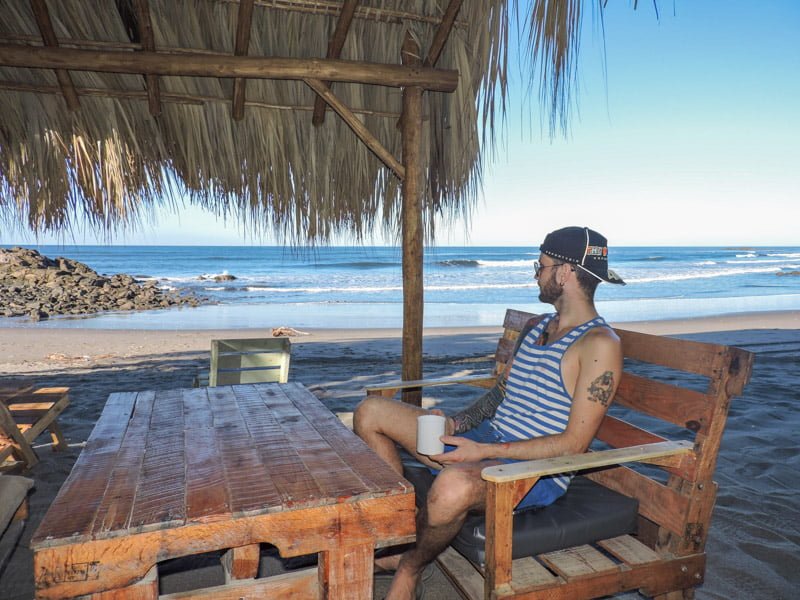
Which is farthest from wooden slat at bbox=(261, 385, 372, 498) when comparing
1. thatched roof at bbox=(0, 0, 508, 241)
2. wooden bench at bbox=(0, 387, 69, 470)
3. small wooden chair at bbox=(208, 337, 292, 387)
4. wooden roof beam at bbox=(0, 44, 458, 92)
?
thatched roof at bbox=(0, 0, 508, 241)

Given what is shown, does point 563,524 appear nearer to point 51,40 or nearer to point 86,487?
point 86,487

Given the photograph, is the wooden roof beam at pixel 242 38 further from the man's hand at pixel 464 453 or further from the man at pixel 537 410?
the man's hand at pixel 464 453

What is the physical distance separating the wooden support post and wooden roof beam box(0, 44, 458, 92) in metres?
0.15

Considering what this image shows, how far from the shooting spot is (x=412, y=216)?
382 cm

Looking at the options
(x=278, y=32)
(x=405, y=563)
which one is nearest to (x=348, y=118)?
(x=278, y=32)

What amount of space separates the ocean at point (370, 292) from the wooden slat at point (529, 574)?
2.68 metres

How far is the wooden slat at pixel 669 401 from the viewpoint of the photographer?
200 cm

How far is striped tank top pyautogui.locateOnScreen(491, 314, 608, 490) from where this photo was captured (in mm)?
2234

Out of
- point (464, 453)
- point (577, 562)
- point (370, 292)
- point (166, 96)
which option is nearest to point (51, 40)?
point (166, 96)

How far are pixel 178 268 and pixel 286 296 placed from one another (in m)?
17.3

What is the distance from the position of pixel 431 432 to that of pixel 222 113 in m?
3.21

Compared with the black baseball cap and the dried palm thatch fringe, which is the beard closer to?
the black baseball cap

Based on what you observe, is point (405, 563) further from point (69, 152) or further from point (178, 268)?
point (178, 268)

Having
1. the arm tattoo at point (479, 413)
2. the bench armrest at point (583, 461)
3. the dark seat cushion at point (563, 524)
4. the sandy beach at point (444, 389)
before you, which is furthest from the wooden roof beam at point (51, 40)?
the bench armrest at point (583, 461)
